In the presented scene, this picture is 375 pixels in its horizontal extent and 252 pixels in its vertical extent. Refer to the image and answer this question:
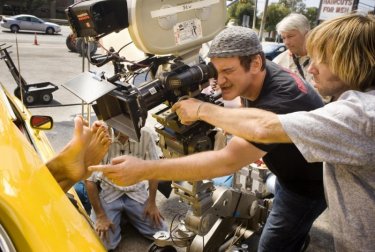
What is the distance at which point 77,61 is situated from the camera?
533 inches

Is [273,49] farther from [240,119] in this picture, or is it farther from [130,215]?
[240,119]

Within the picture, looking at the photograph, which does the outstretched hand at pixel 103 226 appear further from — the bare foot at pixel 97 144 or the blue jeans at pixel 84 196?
the bare foot at pixel 97 144

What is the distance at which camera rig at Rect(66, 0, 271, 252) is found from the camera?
1.60 meters

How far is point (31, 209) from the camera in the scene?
1060 millimetres

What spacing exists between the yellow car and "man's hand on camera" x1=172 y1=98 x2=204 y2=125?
614mm

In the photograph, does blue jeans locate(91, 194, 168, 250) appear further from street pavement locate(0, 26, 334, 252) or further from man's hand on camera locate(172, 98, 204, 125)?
man's hand on camera locate(172, 98, 204, 125)

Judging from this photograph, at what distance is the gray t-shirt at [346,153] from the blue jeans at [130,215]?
2.09 metres

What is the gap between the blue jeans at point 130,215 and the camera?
307 cm

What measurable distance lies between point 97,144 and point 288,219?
1190mm

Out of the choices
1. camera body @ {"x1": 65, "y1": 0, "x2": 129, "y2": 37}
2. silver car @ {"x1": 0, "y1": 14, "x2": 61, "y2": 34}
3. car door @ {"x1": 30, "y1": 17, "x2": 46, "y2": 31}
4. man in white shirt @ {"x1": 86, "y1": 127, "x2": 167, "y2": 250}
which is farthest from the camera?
car door @ {"x1": 30, "y1": 17, "x2": 46, "y2": 31}

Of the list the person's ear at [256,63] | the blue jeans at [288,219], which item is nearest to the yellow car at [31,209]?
the person's ear at [256,63]

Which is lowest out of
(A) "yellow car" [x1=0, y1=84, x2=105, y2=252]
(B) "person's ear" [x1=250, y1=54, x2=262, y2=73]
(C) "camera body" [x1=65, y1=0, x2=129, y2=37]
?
(A) "yellow car" [x1=0, y1=84, x2=105, y2=252]

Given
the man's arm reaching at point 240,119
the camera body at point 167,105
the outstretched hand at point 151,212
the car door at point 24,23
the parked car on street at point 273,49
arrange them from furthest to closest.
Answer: the car door at point 24,23 < the parked car on street at point 273,49 < the outstretched hand at point 151,212 < the camera body at point 167,105 < the man's arm reaching at point 240,119

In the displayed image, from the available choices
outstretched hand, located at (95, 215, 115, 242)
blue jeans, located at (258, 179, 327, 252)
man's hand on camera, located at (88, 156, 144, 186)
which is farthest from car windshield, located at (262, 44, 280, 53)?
man's hand on camera, located at (88, 156, 144, 186)
